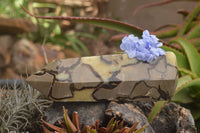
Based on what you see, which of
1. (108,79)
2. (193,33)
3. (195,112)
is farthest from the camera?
(193,33)

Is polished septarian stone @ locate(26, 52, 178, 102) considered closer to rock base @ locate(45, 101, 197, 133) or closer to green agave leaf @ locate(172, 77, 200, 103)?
rock base @ locate(45, 101, 197, 133)

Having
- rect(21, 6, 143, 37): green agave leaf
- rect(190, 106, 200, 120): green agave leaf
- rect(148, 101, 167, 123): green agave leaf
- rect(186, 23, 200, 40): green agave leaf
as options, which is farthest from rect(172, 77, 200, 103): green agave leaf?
rect(186, 23, 200, 40): green agave leaf

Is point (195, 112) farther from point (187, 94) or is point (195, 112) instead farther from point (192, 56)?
point (192, 56)

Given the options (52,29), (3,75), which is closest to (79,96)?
(3,75)

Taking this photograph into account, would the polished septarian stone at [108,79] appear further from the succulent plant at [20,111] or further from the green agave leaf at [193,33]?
the green agave leaf at [193,33]

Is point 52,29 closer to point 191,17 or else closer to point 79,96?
point 191,17

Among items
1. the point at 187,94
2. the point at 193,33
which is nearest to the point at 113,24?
the point at 187,94
